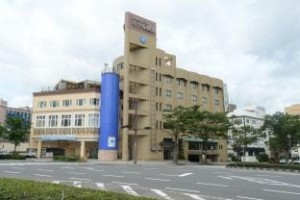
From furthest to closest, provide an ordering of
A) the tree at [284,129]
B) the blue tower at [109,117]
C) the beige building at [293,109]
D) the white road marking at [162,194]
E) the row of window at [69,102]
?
the beige building at [293,109]
the row of window at [69,102]
the blue tower at [109,117]
the tree at [284,129]
the white road marking at [162,194]

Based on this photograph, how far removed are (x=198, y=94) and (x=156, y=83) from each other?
40.7 feet

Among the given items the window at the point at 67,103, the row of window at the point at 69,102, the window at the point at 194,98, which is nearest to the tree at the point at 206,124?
the row of window at the point at 69,102

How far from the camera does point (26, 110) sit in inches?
5118

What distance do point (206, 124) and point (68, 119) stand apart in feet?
76.0

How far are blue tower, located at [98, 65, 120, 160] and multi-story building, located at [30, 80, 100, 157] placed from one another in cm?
349

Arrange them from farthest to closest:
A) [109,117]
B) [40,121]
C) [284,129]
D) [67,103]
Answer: [40,121] < [67,103] < [109,117] < [284,129]

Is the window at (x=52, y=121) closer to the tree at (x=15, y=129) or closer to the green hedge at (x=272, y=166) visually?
the tree at (x=15, y=129)

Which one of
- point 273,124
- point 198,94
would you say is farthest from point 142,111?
point 273,124

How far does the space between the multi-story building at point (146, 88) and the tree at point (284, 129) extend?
18.4m

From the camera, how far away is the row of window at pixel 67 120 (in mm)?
59719

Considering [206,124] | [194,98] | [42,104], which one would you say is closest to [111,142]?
[206,124]

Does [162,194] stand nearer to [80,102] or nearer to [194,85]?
[80,102]

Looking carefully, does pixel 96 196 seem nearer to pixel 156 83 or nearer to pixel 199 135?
pixel 199 135

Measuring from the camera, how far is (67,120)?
62.2m
